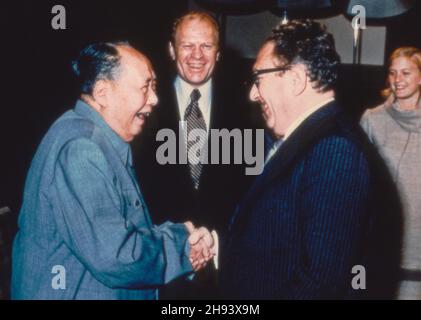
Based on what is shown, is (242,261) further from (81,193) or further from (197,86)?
(197,86)

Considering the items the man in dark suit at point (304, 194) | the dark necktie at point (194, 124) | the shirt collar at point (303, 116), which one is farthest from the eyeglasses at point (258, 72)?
the dark necktie at point (194, 124)

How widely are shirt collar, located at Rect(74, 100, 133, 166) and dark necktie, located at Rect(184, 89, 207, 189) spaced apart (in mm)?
737

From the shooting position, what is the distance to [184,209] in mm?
1977

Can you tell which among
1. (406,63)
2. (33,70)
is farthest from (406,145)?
(33,70)

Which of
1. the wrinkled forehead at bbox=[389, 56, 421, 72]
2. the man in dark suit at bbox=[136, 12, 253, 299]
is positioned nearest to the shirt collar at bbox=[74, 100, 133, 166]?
the man in dark suit at bbox=[136, 12, 253, 299]

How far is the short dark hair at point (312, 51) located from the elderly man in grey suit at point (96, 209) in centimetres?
39

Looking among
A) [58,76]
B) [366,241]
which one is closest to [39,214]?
[366,241]

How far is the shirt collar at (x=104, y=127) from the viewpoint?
123 cm

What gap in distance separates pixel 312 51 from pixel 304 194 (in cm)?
37

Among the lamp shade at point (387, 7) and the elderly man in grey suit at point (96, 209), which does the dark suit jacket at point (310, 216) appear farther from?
the lamp shade at point (387, 7)

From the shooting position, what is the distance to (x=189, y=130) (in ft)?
6.70

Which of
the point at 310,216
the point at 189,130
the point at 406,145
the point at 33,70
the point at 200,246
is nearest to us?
the point at 310,216

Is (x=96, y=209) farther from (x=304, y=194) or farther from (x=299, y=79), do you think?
(x=299, y=79)
